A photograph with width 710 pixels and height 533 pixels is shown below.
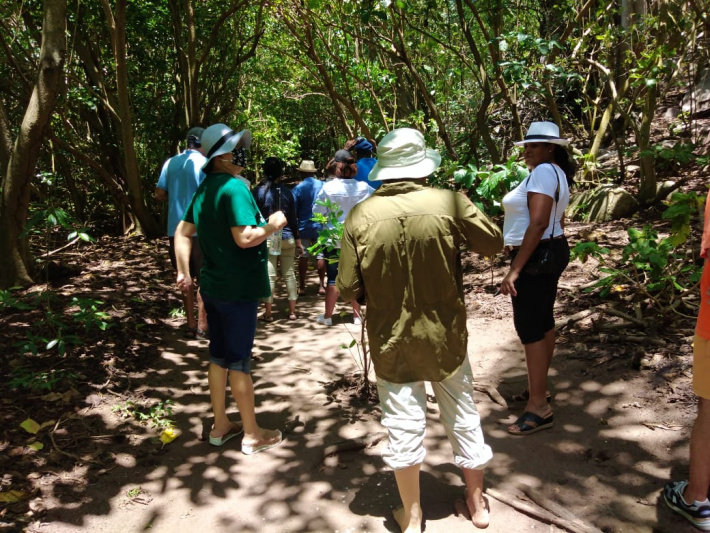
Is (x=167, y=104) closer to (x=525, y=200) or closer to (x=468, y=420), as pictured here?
(x=525, y=200)

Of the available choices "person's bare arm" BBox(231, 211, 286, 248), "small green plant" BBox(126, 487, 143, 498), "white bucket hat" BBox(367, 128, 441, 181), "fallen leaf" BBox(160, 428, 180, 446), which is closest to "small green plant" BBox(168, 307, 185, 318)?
"fallen leaf" BBox(160, 428, 180, 446)

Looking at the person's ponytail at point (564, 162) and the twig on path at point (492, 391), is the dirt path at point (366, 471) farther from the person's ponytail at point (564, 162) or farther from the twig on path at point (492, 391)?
the person's ponytail at point (564, 162)

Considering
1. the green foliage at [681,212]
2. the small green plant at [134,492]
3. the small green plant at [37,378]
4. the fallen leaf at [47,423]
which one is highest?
the green foliage at [681,212]

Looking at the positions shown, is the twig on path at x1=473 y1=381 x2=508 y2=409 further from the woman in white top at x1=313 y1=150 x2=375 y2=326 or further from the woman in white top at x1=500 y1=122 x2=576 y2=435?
the woman in white top at x1=313 y1=150 x2=375 y2=326

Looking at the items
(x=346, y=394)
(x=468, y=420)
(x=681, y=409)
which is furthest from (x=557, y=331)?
(x=468, y=420)

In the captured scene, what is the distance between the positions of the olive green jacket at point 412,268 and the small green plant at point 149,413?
87.7 inches

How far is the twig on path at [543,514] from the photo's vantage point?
287 centimetres

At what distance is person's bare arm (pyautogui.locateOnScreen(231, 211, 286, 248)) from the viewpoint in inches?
138

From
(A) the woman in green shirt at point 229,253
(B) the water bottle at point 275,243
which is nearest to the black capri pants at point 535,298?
(A) the woman in green shirt at point 229,253

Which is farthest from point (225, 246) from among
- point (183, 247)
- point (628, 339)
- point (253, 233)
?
point (628, 339)

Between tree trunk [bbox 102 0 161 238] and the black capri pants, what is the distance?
7.00 m

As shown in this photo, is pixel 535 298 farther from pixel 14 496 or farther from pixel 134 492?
pixel 14 496

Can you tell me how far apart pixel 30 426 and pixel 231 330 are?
5.10 ft

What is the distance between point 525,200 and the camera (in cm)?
364
